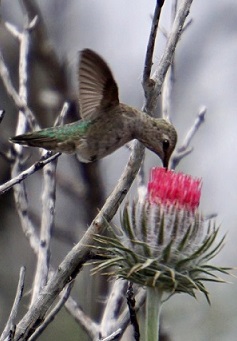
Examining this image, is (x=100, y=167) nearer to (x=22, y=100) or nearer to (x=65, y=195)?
(x=65, y=195)

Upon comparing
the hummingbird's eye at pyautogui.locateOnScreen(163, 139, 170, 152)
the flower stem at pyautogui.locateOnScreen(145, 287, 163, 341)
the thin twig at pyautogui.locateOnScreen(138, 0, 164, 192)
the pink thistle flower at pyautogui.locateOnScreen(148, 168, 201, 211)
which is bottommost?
the flower stem at pyautogui.locateOnScreen(145, 287, 163, 341)

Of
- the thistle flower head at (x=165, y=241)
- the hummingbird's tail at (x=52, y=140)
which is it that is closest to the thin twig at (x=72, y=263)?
the thistle flower head at (x=165, y=241)

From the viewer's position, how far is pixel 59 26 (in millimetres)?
8938

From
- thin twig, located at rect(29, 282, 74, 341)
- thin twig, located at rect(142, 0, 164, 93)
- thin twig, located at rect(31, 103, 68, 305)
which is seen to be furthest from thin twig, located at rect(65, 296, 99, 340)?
thin twig, located at rect(142, 0, 164, 93)

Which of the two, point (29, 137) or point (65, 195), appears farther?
point (65, 195)

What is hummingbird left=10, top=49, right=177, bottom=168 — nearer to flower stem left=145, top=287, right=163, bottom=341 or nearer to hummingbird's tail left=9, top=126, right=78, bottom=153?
hummingbird's tail left=9, top=126, right=78, bottom=153

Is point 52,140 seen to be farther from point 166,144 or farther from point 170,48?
point 170,48

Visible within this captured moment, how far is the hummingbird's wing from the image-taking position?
373 cm

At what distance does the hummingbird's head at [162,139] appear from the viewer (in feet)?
13.1

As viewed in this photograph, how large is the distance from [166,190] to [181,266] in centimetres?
30

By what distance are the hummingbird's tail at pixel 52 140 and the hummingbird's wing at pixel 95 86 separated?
0.51 ft

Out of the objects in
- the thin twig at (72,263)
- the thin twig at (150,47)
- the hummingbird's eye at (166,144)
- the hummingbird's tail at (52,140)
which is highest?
the thin twig at (150,47)

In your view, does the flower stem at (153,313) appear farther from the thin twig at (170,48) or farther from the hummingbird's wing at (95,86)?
the hummingbird's wing at (95,86)

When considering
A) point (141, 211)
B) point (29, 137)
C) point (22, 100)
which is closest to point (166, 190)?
point (141, 211)
